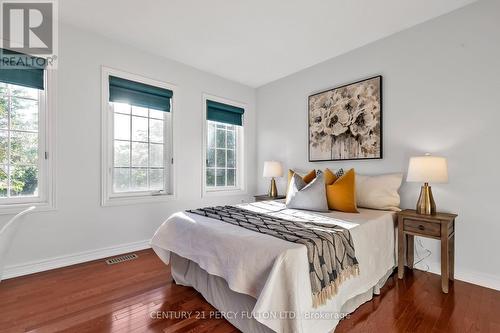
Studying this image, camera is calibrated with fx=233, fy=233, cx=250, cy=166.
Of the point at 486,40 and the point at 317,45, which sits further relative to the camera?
the point at 317,45

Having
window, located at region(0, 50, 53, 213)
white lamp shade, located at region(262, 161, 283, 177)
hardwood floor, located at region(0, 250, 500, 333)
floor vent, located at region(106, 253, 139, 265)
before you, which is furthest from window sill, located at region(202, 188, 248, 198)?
window, located at region(0, 50, 53, 213)

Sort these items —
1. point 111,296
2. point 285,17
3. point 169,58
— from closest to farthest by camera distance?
1. point 111,296
2. point 285,17
3. point 169,58

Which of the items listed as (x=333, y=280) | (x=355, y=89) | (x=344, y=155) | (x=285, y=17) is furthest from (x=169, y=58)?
(x=333, y=280)

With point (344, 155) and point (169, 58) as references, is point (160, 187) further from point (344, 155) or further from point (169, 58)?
point (344, 155)

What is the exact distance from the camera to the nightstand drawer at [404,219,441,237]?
6.71 ft

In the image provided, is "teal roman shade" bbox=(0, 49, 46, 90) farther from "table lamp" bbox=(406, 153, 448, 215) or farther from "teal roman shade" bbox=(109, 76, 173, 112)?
"table lamp" bbox=(406, 153, 448, 215)

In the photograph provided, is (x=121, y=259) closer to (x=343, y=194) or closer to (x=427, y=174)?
(x=343, y=194)

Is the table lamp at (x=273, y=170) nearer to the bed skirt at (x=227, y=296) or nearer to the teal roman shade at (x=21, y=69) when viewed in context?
the bed skirt at (x=227, y=296)

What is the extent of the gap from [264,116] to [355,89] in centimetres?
171

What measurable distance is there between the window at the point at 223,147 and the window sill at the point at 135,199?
2.17 feet

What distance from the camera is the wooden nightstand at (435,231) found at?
1.99m

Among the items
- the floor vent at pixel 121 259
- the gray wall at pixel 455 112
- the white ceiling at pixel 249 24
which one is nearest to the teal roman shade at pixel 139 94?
the white ceiling at pixel 249 24

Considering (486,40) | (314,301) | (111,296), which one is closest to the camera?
(314,301)

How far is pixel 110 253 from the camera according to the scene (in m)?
2.80
